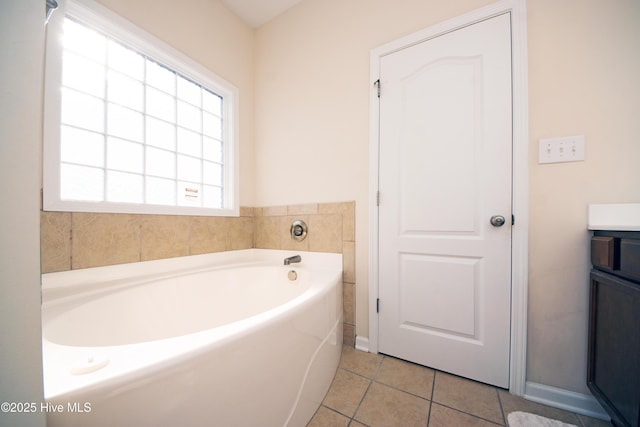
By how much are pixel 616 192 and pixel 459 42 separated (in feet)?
3.40

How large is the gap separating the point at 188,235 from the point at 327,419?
1.34 m

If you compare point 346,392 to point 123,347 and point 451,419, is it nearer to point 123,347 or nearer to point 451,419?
point 451,419

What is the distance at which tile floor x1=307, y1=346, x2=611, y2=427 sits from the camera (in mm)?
967

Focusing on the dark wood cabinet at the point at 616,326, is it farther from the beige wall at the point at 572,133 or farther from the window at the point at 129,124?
the window at the point at 129,124

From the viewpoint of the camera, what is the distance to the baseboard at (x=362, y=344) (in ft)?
4.92

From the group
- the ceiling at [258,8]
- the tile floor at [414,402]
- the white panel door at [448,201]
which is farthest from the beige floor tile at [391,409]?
the ceiling at [258,8]

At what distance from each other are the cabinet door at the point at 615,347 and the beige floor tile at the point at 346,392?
913 mm

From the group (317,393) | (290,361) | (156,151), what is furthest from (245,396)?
(156,151)

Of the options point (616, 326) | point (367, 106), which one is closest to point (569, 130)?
point (616, 326)

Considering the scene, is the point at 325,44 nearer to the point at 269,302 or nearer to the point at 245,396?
the point at 269,302

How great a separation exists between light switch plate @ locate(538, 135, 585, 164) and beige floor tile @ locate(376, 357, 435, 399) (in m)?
1.25

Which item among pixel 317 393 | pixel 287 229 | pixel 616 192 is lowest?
pixel 317 393

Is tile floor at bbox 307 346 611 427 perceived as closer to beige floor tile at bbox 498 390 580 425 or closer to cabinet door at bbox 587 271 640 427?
beige floor tile at bbox 498 390 580 425

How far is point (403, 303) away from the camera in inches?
55.2
